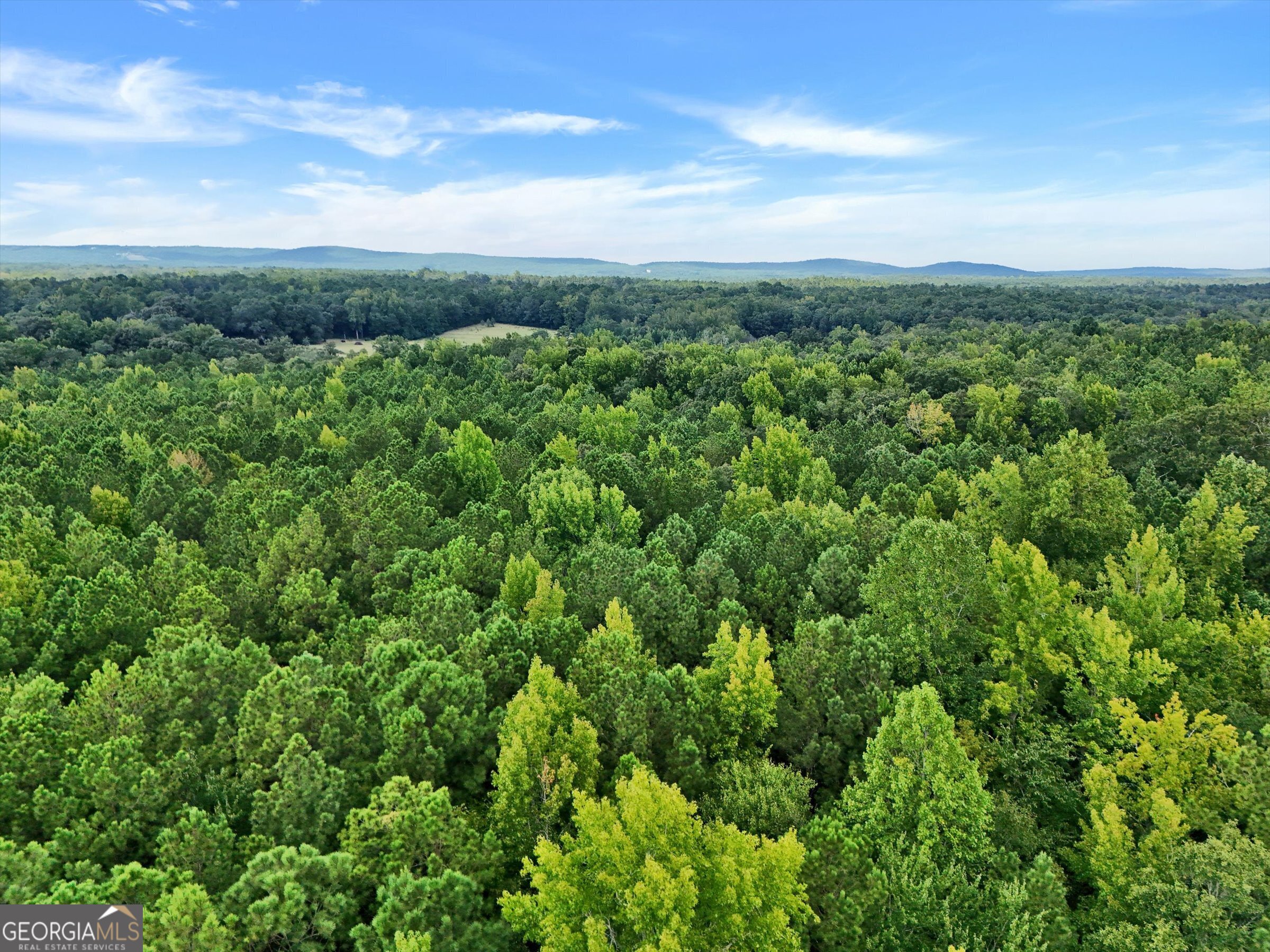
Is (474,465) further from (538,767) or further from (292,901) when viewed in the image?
(292,901)

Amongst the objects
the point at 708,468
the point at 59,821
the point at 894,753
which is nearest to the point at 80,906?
the point at 59,821

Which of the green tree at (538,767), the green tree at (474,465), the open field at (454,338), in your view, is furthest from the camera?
the open field at (454,338)

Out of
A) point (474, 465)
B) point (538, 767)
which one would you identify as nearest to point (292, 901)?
point (538, 767)

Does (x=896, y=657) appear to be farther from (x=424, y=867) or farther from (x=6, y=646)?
(x=6, y=646)

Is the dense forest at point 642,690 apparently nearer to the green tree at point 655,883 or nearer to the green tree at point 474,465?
the green tree at point 655,883

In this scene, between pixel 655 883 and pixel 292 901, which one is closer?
pixel 655 883

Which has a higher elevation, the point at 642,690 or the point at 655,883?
the point at 655,883

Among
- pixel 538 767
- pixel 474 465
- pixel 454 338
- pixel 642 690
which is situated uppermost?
pixel 454 338

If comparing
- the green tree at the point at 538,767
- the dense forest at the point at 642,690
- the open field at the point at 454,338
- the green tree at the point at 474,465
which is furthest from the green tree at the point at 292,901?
the open field at the point at 454,338

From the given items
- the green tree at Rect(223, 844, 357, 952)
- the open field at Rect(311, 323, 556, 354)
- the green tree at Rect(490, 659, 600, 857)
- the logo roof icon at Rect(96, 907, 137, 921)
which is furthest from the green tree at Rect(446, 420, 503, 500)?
the open field at Rect(311, 323, 556, 354)

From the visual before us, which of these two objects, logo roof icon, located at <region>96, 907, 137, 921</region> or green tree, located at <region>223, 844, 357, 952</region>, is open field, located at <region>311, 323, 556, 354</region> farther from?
logo roof icon, located at <region>96, 907, 137, 921</region>
